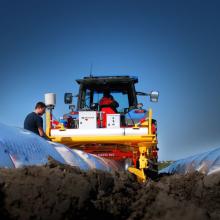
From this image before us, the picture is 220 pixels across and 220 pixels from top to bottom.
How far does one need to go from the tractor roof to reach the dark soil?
5.96 m

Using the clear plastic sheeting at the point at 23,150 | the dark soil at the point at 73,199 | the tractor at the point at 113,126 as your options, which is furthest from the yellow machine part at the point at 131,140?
the dark soil at the point at 73,199

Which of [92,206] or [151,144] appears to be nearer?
[92,206]

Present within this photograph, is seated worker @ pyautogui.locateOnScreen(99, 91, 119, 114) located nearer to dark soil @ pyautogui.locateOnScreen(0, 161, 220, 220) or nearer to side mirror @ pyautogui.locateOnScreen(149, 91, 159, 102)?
side mirror @ pyautogui.locateOnScreen(149, 91, 159, 102)

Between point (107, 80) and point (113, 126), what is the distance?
58.6 inches

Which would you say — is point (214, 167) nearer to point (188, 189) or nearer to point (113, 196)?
point (188, 189)

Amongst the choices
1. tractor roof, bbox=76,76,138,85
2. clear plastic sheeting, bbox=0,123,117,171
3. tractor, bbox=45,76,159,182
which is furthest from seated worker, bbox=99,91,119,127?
clear plastic sheeting, bbox=0,123,117,171

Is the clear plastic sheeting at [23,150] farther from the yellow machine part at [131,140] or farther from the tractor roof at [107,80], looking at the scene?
the tractor roof at [107,80]

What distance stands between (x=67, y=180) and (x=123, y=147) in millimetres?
6129

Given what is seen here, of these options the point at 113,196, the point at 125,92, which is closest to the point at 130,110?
the point at 125,92

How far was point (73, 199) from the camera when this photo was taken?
3.18 metres

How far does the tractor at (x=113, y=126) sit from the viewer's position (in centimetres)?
900

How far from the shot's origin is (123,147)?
9.45m

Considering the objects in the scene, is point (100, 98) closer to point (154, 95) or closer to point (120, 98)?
point (120, 98)

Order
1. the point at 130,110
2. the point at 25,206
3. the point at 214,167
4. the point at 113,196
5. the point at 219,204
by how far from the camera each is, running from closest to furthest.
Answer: the point at 25,206 < the point at 113,196 < the point at 219,204 < the point at 214,167 < the point at 130,110
